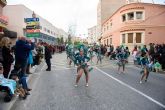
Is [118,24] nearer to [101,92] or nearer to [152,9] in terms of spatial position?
[152,9]

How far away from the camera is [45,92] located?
917 centimetres

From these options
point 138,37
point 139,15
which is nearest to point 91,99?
point 138,37

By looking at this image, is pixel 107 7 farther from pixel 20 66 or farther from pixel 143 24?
pixel 20 66

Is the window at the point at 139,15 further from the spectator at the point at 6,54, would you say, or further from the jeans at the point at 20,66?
the jeans at the point at 20,66

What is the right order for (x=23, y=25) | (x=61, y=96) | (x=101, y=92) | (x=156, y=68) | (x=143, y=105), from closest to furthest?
(x=143, y=105)
(x=61, y=96)
(x=101, y=92)
(x=156, y=68)
(x=23, y=25)

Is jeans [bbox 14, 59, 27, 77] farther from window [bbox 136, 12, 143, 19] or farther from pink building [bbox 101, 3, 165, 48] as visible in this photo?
window [bbox 136, 12, 143, 19]

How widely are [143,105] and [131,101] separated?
0.53 m

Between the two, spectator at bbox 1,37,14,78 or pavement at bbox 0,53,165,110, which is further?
spectator at bbox 1,37,14,78

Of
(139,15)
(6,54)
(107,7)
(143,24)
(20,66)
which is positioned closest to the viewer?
(20,66)

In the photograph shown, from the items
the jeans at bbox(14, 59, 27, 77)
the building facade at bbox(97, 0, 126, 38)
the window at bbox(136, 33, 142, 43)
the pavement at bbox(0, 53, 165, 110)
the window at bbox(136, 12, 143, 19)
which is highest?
the building facade at bbox(97, 0, 126, 38)

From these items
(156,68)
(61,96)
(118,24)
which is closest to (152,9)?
(118,24)

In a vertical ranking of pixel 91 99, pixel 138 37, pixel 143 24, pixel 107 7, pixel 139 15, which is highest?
pixel 107 7

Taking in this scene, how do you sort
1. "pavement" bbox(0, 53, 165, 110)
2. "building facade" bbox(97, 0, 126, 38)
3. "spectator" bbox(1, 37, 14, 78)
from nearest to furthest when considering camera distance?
"pavement" bbox(0, 53, 165, 110), "spectator" bbox(1, 37, 14, 78), "building facade" bbox(97, 0, 126, 38)

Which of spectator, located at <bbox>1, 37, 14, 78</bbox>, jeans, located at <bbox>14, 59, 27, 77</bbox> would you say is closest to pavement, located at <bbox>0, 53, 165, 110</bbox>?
jeans, located at <bbox>14, 59, 27, 77</bbox>
